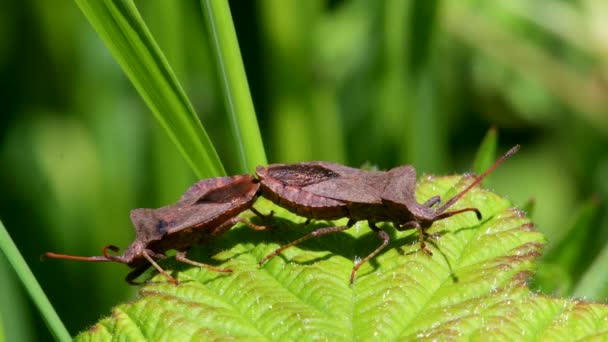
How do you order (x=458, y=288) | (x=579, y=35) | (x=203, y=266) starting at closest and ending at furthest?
(x=458, y=288), (x=203, y=266), (x=579, y=35)

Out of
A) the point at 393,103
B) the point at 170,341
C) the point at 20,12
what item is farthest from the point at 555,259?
the point at 20,12

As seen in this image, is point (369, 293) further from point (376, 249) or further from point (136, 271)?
point (136, 271)

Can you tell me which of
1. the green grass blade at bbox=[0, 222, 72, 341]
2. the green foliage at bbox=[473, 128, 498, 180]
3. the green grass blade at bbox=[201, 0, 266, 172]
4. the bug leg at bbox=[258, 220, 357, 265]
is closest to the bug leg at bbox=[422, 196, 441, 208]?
the bug leg at bbox=[258, 220, 357, 265]

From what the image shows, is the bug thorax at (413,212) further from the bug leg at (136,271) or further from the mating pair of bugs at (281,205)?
the bug leg at (136,271)

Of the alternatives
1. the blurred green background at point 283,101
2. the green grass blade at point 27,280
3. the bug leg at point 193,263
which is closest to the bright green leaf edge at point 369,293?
the bug leg at point 193,263

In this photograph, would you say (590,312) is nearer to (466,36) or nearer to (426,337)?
(426,337)

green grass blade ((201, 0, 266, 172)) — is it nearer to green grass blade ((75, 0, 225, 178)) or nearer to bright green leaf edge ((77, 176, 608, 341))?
green grass blade ((75, 0, 225, 178))
